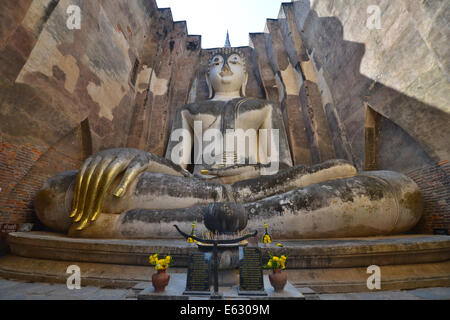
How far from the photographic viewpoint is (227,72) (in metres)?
5.52

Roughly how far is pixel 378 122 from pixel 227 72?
Result: 3583mm

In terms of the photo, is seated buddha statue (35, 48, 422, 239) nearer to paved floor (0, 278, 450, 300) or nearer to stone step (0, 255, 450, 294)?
stone step (0, 255, 450, 294)

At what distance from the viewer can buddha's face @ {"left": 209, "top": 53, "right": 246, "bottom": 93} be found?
5551 millimetres

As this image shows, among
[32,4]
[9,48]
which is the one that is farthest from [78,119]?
[32,4]

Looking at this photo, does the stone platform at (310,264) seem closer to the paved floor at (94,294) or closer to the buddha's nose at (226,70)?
the paved floor at (94,294)

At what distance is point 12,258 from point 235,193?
2.69m

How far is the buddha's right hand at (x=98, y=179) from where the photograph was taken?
8.49ft

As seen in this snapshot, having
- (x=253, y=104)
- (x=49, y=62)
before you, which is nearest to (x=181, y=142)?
(x=253, y=104)

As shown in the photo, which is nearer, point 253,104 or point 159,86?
point 253,104

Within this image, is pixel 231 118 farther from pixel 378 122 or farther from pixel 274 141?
pixel 378 122

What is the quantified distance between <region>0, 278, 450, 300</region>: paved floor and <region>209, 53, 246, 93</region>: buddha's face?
16.1 ft
